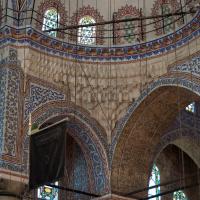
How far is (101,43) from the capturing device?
15266 mm

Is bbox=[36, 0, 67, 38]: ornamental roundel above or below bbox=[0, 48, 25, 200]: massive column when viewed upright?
above

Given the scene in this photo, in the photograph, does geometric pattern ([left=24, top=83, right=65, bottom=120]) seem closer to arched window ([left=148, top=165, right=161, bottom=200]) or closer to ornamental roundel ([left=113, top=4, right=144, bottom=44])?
ornamental roundel ([left=113, top=4, right=144, bottom=44])

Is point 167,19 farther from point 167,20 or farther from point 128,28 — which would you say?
point 128,28

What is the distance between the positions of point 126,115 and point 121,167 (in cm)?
134

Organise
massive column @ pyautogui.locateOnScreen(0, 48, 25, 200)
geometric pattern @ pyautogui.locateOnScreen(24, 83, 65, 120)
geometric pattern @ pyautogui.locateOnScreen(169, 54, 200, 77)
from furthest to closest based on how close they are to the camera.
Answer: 1. geometric pattern @ pyautogui.locateOnScreen(24, 83, 65, 120)
2. geometric pattern @ pyautogui.locateOnScreen(169, 54, 200, 77)
3. massive column @ pyautogui.locateOnScreen(0, 48, 25, 200)

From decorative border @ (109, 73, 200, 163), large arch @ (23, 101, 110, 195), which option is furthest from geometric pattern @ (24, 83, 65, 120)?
decorative border @ (109, 73, 200, 163)

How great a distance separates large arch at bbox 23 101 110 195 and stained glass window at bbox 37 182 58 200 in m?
1.15

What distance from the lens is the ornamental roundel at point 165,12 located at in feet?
49.1

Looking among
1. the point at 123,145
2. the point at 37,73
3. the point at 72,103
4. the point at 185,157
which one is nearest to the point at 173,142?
the point at 185,157

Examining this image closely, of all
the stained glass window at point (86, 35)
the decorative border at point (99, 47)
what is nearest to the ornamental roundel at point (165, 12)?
the decorative border at point (99, 47)

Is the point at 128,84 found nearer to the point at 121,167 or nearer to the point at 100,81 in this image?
the point at 100,81

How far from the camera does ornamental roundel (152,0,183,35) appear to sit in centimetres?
1498

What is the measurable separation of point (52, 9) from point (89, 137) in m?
3.64

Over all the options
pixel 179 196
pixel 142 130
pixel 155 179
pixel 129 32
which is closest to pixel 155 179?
pixel 155 179
